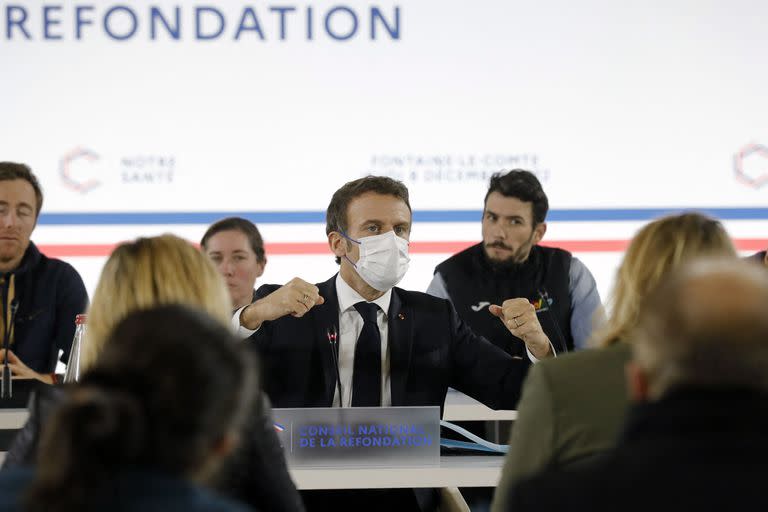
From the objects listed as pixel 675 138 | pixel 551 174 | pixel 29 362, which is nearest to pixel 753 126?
pixel 675 138

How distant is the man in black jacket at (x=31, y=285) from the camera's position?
3.96 m

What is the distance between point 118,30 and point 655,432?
4.45 metres

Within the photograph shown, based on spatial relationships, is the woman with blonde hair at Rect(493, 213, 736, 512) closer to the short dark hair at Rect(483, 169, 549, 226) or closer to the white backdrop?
the short dark hair at Rect(483, 169, 549, 226)

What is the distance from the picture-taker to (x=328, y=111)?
4.99m

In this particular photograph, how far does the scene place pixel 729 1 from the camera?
203 inches

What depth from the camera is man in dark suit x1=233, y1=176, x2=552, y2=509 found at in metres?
2.88

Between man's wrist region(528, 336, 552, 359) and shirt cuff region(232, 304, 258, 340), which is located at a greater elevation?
shirt cuff region(232, 304, 258, 340)

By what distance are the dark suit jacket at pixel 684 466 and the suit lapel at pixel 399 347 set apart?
1.83 m

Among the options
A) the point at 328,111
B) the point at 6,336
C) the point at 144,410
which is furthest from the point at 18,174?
the point at 144,410

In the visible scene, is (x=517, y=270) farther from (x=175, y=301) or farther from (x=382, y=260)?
(x=175, y=301)

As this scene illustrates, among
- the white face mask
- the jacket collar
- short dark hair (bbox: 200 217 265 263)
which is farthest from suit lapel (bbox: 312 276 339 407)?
the jacket collar

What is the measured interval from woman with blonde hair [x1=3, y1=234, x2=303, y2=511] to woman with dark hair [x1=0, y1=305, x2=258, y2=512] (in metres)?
0.54

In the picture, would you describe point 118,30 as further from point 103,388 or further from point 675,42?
point 103,388

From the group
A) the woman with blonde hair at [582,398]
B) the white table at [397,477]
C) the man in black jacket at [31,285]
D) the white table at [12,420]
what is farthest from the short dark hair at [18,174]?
the woman with blonde hair at [582,398]
